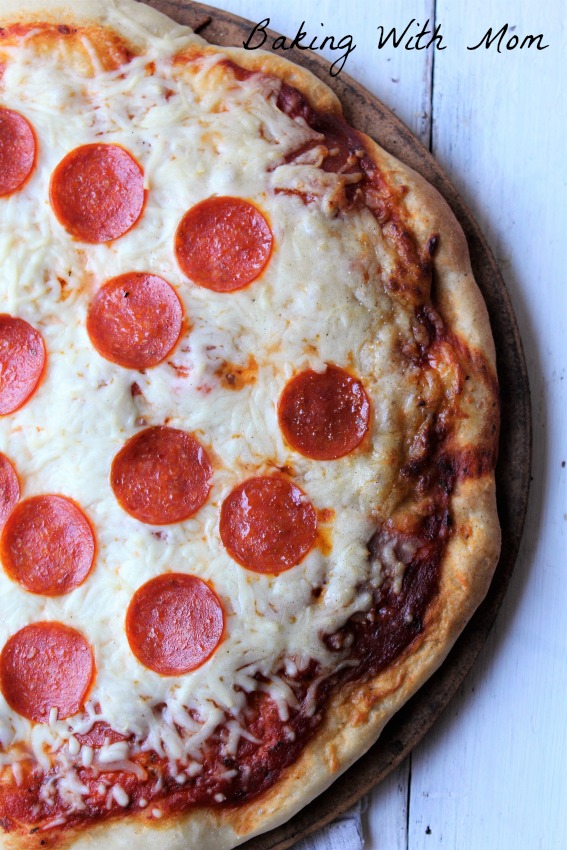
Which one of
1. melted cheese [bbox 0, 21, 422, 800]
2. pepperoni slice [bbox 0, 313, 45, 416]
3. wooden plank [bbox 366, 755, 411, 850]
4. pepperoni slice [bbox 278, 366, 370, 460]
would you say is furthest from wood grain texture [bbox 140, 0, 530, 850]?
pepperoni slice [bbox 0, 313, 45, 416]

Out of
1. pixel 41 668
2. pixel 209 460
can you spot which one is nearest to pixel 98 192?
pixel 209 460

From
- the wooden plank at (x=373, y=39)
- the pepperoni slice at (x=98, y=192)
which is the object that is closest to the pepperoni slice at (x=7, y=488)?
the pepperoni slice at (x=98, y=192)

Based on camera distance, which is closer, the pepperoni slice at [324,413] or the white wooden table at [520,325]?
the pepperoni slice at [324,413]

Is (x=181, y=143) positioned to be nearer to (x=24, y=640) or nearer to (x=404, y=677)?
(x=24, y=640)

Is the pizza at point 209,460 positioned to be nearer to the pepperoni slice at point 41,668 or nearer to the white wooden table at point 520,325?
the pepperoni slice at point 41,668

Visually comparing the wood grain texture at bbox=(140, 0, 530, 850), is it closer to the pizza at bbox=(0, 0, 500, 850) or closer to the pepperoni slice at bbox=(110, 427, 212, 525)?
the pizza at bbox=(0, 0, 500, 850)

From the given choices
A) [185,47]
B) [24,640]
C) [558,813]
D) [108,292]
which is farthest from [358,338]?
[558,813]
